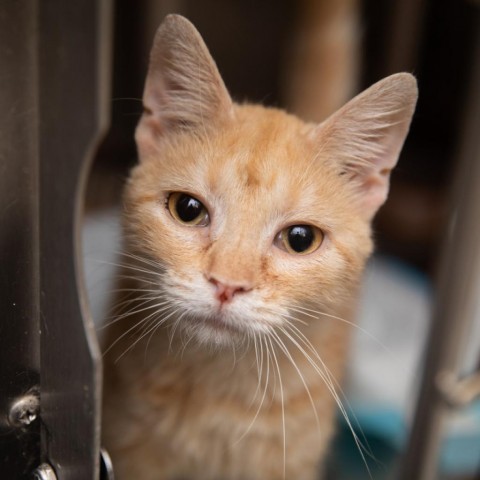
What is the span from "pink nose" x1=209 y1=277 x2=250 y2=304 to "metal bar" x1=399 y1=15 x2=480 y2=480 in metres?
0.53

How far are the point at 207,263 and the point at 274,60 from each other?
140 cm

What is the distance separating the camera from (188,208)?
2.46 feet

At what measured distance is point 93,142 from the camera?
1.63 ft

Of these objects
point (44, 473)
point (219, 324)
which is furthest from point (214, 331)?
point (44, 473)

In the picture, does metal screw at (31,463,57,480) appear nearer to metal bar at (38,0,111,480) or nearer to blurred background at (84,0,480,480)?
metal bar at (38,0,111,480)

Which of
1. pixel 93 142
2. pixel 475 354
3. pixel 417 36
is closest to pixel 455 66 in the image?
pixel 417 36

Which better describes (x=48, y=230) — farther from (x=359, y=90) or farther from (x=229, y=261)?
(x=359, y=90)

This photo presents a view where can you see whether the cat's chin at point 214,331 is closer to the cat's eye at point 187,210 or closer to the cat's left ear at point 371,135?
the cat's eye at point 187,210

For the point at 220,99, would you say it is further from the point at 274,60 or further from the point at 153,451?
the point at 274,60

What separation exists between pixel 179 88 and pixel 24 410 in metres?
0.42

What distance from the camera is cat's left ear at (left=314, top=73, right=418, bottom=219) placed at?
630 mm

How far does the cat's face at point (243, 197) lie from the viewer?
70cm

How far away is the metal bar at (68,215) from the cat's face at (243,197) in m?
0.16

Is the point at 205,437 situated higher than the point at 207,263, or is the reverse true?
the point at 207,263
